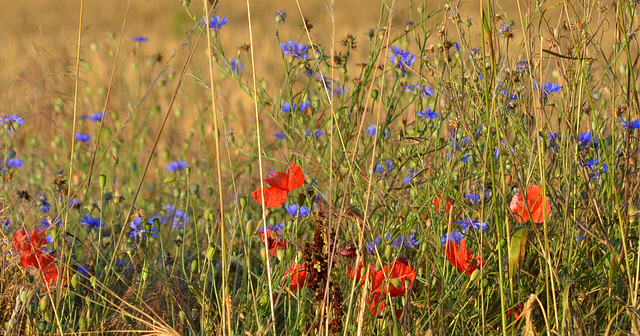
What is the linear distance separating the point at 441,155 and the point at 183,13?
6399 mm

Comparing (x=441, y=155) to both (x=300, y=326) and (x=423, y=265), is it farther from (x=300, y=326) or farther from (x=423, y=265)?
(x=300, y=326)

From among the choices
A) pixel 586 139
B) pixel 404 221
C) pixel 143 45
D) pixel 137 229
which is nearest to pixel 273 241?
pixel 404 221

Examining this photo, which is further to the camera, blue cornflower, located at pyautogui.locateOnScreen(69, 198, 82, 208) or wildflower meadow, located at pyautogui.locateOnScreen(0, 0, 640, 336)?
blue cornflower, located at pyautogui.locateOnScreen(69, 198, 82, 208)

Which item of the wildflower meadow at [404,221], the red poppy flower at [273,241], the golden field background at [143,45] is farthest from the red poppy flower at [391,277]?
the golden field background at [143,45]

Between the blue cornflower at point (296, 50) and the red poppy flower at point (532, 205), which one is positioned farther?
the blue cornflower at point (296, 50)

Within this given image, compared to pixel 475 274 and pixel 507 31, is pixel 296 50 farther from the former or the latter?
pixel 475 274

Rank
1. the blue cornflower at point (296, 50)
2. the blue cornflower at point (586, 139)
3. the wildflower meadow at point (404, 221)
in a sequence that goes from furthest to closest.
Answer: the blue cornflower at point (296, 50) < the blue cornflower at point (586, 139) < the wildflower meadow at point (404, 221)

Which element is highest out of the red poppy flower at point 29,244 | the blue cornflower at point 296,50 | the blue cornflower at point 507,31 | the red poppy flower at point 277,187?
the blue cornflower at point 296,50

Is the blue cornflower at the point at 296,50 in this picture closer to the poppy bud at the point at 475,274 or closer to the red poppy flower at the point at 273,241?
the red poppy flower at the point at 273,241

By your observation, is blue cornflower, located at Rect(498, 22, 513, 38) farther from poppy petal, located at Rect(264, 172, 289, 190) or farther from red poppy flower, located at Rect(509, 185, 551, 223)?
poppy petal, located at Rect(264, 172, 289, 190)

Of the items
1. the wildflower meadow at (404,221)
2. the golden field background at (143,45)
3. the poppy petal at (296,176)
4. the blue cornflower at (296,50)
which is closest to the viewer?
the wildflower meadow at (404,221)

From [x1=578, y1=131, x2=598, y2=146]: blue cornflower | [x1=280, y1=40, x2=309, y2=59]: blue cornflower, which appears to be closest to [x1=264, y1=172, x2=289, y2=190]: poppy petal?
[x1=280, y1=40, x2=309, y2=59]: blue cornflower

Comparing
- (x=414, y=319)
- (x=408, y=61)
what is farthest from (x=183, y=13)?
(x=414, y=319)

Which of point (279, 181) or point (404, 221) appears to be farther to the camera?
point (404, 221)
